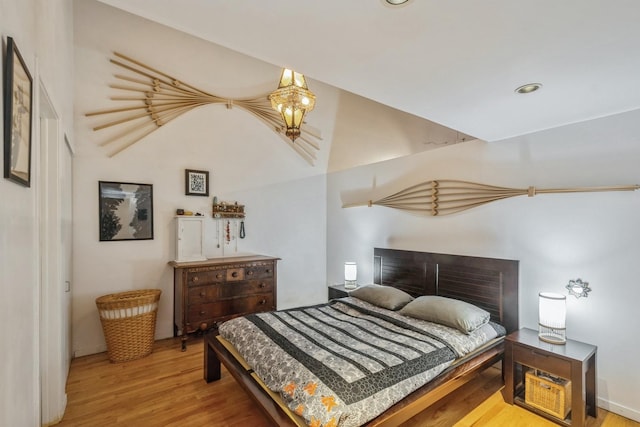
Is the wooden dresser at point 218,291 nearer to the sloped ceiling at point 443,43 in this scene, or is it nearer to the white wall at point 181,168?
the white wall at point 181,168

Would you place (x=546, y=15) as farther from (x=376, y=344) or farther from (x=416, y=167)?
(x=416, y=167)

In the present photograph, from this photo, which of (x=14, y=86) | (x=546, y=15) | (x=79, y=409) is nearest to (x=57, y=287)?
(x=79, y=409)

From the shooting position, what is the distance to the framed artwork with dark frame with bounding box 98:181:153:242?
3420 millimetres

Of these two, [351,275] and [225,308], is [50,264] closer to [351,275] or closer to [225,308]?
[225,308]

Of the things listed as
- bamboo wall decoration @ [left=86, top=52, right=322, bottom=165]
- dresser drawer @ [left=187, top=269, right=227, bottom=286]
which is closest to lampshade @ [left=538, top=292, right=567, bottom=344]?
dresser drawer @ [left=187, top=269, right=227, bottom=286]

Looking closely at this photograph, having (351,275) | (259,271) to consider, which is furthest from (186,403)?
(351,275)

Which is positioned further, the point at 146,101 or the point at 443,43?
the point at 146,101

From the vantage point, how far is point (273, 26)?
137 cm

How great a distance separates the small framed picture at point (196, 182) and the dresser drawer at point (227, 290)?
4.00 feet

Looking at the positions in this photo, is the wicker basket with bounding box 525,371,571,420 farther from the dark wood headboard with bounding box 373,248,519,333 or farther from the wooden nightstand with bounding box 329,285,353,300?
the wooden nightstand with bounding box 329,285,353,300

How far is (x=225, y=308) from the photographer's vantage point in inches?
146

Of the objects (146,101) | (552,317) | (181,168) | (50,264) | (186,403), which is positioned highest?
(146,101)

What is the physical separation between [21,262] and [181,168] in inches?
111

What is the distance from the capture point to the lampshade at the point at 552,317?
7.79ft
